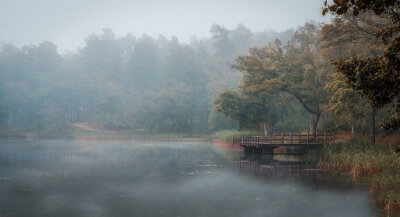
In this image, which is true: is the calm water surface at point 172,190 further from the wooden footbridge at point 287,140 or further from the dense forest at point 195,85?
the dense forest at point 195,85

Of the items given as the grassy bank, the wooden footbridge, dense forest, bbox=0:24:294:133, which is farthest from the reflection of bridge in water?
dense forest, bbox=0:24:294:133

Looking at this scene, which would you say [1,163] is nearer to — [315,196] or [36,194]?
[36,194]

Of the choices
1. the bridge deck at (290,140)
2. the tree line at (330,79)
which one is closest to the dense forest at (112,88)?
the tree line at (330,79)

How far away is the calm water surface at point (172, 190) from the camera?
22969 millimetres

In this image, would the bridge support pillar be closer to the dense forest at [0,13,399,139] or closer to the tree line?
the tree line

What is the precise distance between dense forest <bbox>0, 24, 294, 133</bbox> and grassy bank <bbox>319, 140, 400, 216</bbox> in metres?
52.8

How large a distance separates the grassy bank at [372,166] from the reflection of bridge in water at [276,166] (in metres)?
1.93

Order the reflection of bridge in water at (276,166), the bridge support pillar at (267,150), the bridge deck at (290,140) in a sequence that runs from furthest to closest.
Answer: the bridge support pillar at (267,150)
the bridge deck at (290,140)
the reflection of bridge in water at (276,166)

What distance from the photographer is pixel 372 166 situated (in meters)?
32.6

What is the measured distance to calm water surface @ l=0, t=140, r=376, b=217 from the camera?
904 inches

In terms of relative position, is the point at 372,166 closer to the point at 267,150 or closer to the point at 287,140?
the point at 267,150

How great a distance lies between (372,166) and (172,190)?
14.8m

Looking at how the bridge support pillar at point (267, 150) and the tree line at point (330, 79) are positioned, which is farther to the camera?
the bridge support pillar at point (267, 150)

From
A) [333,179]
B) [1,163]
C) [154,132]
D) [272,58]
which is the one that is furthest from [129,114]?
[333,179]
